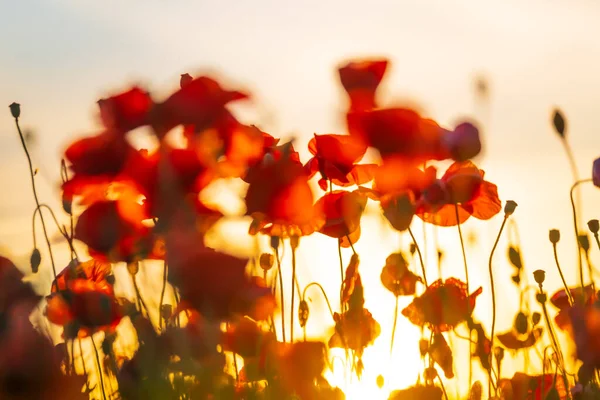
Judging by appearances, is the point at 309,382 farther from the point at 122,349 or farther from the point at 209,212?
the point at 122,349

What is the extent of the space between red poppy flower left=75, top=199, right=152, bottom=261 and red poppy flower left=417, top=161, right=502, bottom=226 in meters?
0.71

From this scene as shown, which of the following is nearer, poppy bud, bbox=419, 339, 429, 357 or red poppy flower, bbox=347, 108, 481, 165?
red poppy flower, bbox=347, 108, 481, 165

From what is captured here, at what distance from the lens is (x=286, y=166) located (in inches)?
70.9

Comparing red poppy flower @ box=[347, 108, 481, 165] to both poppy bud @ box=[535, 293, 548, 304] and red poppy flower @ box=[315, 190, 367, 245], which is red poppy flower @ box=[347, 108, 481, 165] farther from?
poppy bud @ box=[535, 293, 548, 304]

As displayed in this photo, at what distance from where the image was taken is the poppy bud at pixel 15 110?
226 cm

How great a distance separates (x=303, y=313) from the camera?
228 centimetres

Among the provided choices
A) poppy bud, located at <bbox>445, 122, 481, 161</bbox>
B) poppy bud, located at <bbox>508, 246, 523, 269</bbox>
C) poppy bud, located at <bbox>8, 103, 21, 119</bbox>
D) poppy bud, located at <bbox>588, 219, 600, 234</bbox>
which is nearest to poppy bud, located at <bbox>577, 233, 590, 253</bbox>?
poppy bud, located at <bbox>588, 219, 600, 234</bbox>

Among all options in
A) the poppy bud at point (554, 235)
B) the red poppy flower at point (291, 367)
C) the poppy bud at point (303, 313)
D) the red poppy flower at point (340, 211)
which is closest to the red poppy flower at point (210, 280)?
the red poppy flower at point (291, 367)

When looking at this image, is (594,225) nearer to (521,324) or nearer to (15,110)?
(521,324)

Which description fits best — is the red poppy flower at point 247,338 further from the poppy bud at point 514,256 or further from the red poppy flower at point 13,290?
the poppy bud at point 514,256

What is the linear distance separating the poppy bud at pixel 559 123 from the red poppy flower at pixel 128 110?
1002mm

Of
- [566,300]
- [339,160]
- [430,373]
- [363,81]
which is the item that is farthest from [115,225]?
[566,300]

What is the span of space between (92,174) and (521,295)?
1444mm

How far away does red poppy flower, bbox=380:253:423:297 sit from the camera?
2430 mm
